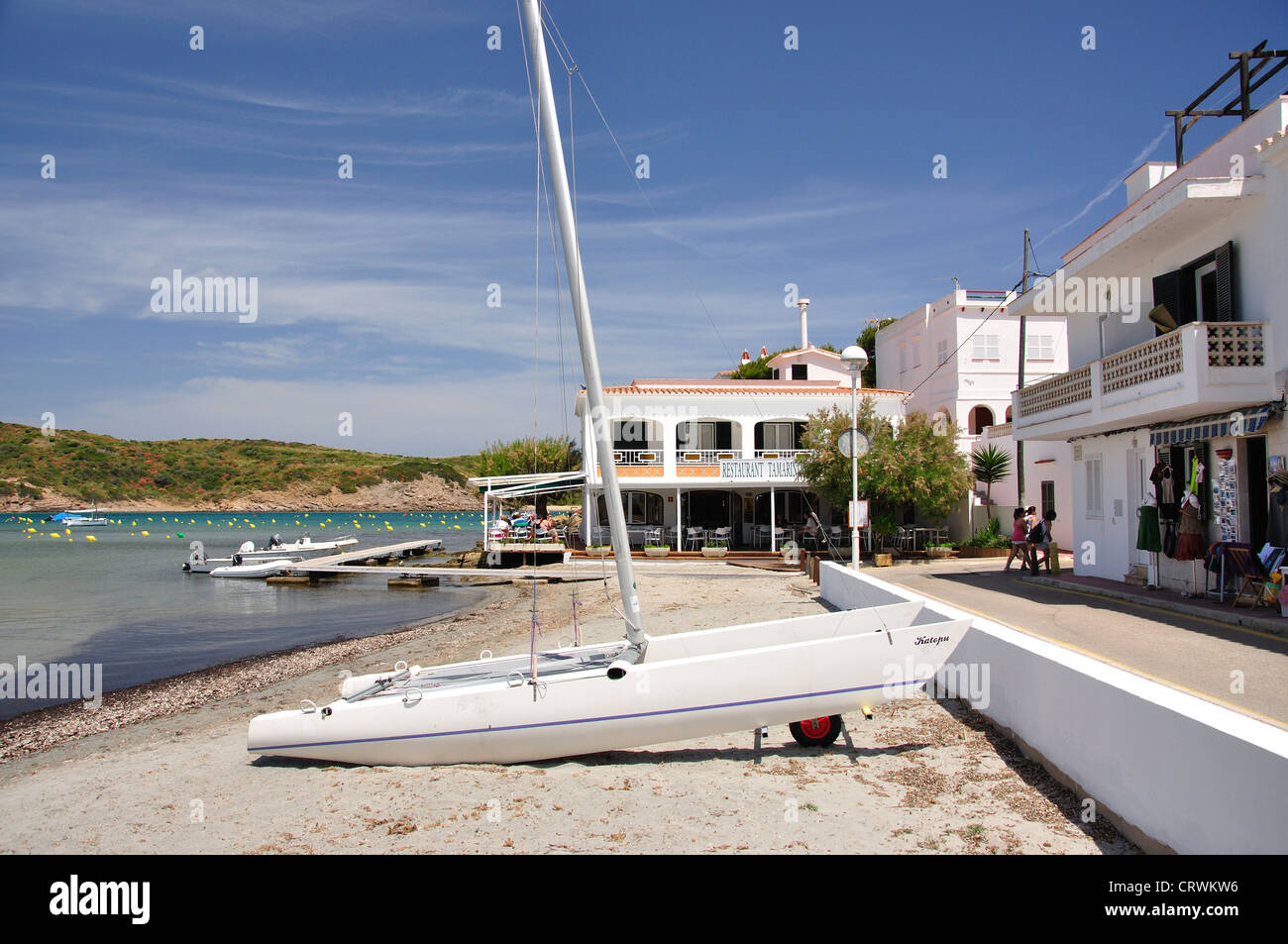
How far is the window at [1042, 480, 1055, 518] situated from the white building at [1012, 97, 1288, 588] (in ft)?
32.4

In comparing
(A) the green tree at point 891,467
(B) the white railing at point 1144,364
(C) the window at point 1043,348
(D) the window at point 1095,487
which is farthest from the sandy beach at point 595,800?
(C) the window at point 1043,348

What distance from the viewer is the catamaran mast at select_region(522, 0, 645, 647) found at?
9148mm

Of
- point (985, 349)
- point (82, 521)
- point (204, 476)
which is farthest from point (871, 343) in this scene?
point (204, 476)

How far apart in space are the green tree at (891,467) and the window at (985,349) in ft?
22.2

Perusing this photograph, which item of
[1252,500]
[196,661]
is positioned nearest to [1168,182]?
[1252,500]

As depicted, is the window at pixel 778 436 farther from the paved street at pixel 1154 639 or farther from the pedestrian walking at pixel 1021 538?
the paved street at pixel 1154 639

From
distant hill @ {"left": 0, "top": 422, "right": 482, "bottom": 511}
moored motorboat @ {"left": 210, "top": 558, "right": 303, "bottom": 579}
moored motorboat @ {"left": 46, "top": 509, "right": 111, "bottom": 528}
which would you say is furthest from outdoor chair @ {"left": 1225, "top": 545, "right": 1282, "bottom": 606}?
distant hill @ {"left": 0, "top": 422, "right": 482, "bottom": 511}

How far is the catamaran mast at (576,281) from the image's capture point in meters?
9.15

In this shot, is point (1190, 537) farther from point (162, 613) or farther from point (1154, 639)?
point (162, 613)

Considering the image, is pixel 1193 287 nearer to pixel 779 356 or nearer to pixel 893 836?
pixel 893 836

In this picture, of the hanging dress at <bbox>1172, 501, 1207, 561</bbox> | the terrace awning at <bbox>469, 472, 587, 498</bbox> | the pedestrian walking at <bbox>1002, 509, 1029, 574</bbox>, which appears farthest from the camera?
the terrace awning at <bbox>469, 472, 587, 498</bbox>

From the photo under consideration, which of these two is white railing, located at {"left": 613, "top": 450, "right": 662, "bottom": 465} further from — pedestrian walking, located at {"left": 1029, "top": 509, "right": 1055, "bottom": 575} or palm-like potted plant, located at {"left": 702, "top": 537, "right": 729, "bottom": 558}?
pedestrian walking, located at {"left": 1029, "top": 509, "right": 1055, "bottom": 575}

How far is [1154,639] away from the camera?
10.6m
